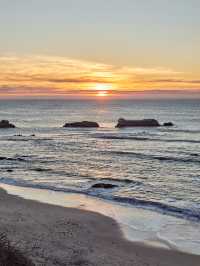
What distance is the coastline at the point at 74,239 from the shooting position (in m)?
15.3

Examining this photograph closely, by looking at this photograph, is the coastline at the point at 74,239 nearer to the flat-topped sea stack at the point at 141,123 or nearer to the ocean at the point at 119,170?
the ocean at the point at 119,170

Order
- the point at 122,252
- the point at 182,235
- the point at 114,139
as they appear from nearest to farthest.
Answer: the point at 122,252 → the point at 182,235 → the point at 114,139

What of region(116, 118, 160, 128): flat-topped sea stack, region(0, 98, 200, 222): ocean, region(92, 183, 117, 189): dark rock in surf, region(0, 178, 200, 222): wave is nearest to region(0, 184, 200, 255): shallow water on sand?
region(0, 178, 200, 222): wave

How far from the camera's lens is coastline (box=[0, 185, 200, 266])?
50.2 ft

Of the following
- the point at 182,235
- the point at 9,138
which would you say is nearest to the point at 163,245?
the point at 182,235

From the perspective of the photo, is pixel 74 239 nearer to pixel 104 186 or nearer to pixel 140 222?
pixel 140 222

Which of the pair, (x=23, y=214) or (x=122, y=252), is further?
(x=23, y=214)

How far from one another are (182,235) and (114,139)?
4445cm

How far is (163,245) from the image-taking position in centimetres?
1712

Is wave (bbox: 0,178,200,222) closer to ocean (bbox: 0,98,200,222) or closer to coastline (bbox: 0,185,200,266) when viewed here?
ocean (bbox: 0,98,200,222)

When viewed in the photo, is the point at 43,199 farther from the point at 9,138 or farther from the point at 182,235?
the point at 9,138

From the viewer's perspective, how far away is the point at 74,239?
17.7 metres

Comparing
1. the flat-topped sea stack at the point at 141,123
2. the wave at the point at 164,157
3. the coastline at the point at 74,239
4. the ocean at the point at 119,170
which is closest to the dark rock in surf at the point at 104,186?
the ocean at the point at 119,170

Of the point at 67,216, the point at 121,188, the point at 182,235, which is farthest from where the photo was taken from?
the point at 121,188
